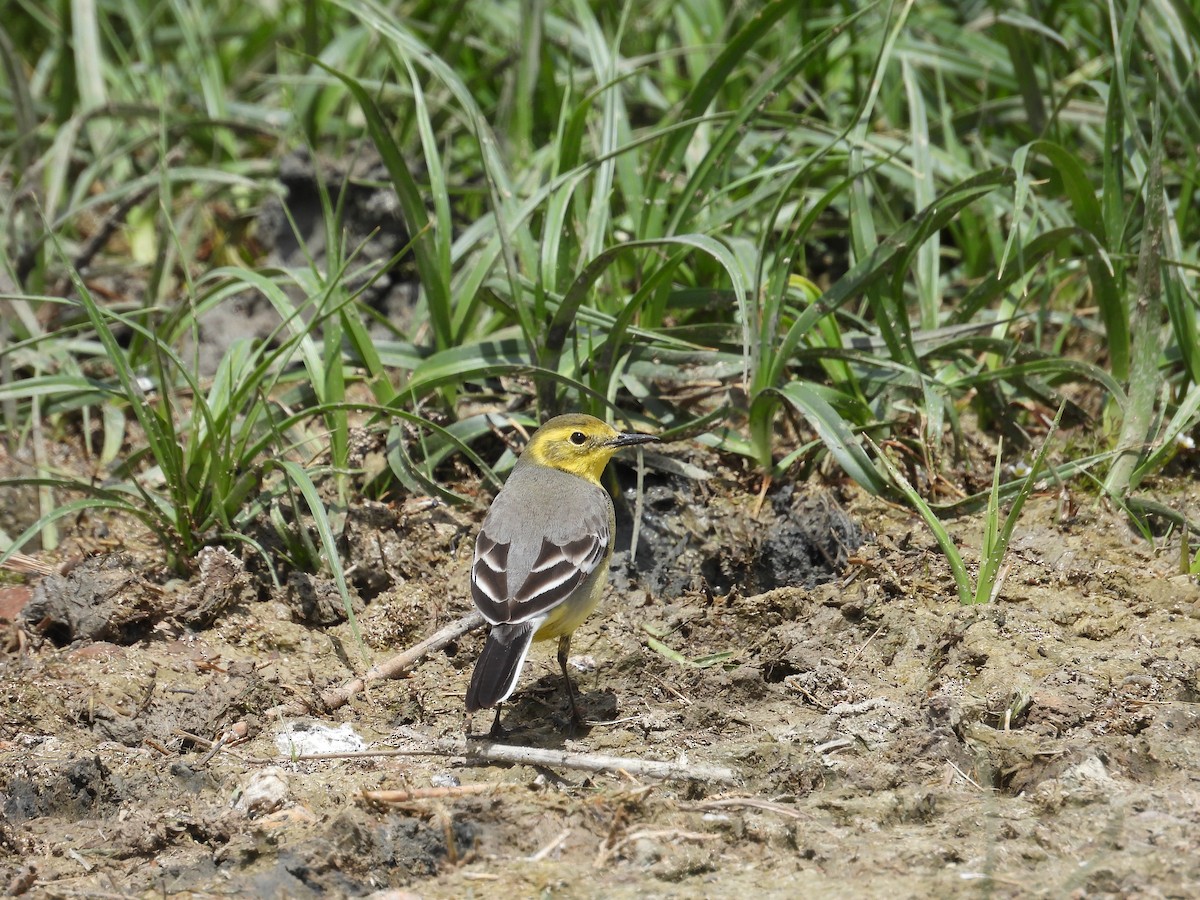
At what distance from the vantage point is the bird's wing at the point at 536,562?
428 cm

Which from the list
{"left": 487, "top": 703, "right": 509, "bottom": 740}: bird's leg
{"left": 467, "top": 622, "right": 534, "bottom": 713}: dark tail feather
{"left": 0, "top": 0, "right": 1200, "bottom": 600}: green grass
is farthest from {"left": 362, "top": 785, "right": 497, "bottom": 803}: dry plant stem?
{"left": 0, "top": 0, "right": 1200, "bottom": 600}: green grass

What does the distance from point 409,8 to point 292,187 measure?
1.57 meters

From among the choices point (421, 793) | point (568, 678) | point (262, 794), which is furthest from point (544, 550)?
point (262, 794)

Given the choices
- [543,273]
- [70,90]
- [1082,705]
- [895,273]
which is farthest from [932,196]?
[70,90]

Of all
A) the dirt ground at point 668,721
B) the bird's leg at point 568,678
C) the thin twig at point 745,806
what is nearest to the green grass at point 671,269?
the dirt ground at point 668,721

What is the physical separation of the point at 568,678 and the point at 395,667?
0.62 meters

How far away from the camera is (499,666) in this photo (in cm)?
404

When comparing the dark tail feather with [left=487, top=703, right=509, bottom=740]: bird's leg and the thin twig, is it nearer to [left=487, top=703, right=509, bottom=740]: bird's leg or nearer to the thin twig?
[left=487, top=703, right=509, bottom=740]: bird's leg

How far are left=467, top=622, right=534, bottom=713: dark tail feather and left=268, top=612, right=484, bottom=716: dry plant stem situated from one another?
1.69ft

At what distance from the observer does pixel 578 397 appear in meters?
5.47

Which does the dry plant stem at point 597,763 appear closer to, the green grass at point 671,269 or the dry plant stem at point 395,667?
the dry plant stem at point 395,667

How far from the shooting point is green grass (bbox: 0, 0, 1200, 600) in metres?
5.04

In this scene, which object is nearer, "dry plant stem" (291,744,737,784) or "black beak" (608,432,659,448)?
"dry plant stem" (291,744,737,784)

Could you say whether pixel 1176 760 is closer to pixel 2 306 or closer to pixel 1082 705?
pixel 1082 705
